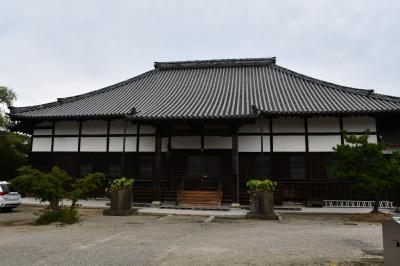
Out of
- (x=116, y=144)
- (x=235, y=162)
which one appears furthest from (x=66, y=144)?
(x=235, y=162)

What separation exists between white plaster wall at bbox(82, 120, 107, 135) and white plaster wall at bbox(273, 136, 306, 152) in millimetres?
9850

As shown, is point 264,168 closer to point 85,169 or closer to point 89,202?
point 89,202

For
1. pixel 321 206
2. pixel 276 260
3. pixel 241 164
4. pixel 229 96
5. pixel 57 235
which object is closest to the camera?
pixel 276 260

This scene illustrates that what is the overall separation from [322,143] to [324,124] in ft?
3.41

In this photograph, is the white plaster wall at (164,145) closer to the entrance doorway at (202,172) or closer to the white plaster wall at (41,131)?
the entrance doorway at (202,172)

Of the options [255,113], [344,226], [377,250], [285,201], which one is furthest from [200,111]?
[377,250]

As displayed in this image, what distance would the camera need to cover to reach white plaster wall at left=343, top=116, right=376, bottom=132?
17062mm

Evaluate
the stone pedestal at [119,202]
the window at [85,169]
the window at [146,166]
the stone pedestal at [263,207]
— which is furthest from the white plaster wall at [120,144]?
the stone pedestal at [263,207]

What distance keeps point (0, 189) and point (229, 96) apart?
42.8 ft

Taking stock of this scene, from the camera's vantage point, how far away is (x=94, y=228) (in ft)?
33.8

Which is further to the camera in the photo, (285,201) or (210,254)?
(285,201)

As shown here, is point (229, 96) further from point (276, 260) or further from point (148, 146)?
point (276, 260)

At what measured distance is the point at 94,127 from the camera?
19234 millimetres

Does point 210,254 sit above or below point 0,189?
below
